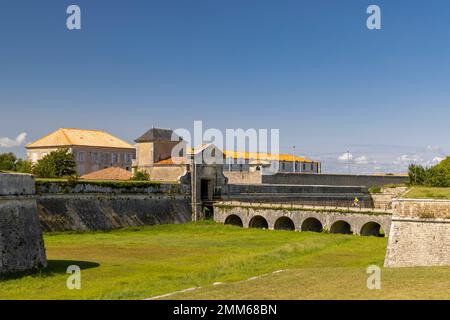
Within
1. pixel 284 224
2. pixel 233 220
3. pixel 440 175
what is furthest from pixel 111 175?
pixel 440 175

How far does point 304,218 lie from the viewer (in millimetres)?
48781

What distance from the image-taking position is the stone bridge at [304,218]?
45.0 metres

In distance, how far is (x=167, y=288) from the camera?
21.4 metres

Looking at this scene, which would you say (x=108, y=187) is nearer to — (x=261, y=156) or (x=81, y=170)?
(x=81, y=170)

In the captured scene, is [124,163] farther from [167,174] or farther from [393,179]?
[393,179]

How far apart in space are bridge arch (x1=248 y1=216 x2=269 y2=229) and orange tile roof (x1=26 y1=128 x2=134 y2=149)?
125ft

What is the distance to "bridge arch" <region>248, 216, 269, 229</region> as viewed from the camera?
53.0 metres

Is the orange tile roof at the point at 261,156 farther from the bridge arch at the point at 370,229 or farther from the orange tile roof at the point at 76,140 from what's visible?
the bridge arch at the point at 370,229

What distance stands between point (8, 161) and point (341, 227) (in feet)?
167

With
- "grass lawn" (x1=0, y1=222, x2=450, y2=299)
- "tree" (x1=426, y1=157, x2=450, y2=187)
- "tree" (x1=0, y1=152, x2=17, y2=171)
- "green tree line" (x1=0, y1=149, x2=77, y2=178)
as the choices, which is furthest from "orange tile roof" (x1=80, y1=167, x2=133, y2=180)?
"tree" (x1=426, y1=157, x2=450, y2=187)

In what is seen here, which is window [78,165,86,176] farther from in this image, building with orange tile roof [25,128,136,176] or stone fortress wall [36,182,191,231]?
stone fortress wall [36,182,191,231]

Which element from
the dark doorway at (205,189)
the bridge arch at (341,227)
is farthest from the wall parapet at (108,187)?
the bridge arch at (341,227)

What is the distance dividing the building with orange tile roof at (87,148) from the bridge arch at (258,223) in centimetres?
3719
